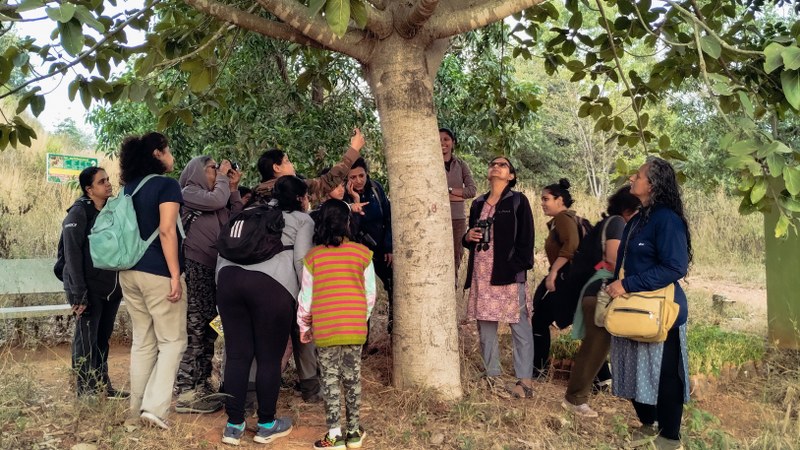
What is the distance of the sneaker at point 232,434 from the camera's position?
4.29m

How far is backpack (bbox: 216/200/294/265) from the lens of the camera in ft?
14.1

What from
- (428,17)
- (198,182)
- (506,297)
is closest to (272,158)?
(198,182)

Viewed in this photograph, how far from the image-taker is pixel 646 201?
4.48 meters

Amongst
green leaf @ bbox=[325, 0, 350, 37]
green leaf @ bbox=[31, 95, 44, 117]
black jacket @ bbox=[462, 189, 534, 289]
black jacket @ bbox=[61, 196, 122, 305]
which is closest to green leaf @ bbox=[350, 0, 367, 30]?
green leaf @ bbox=[325, 0, 350, 37]

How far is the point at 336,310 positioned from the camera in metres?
4.20

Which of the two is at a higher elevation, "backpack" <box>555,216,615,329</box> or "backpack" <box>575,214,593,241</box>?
"backpack" <box>575,214,593,241</box>

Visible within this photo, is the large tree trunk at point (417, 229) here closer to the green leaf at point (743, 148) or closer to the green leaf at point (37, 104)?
the green leaf at point (743, 148)

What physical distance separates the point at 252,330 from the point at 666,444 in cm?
262

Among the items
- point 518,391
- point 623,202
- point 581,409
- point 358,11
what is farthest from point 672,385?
point 358,11

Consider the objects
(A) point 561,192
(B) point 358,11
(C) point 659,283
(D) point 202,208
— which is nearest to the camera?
(B) point 358,11

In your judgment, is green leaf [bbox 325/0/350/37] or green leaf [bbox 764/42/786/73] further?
green leaf [bbox 764/42/786/73]

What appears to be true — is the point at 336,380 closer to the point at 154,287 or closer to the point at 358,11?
the point at 154,287

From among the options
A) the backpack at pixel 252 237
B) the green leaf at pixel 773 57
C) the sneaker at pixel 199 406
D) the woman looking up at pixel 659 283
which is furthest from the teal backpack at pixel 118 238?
the green leaf at pixel 773 57

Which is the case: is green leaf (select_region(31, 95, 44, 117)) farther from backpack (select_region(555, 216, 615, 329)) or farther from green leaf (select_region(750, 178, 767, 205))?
green leaf (select_region(750, 178, 767, 205))
